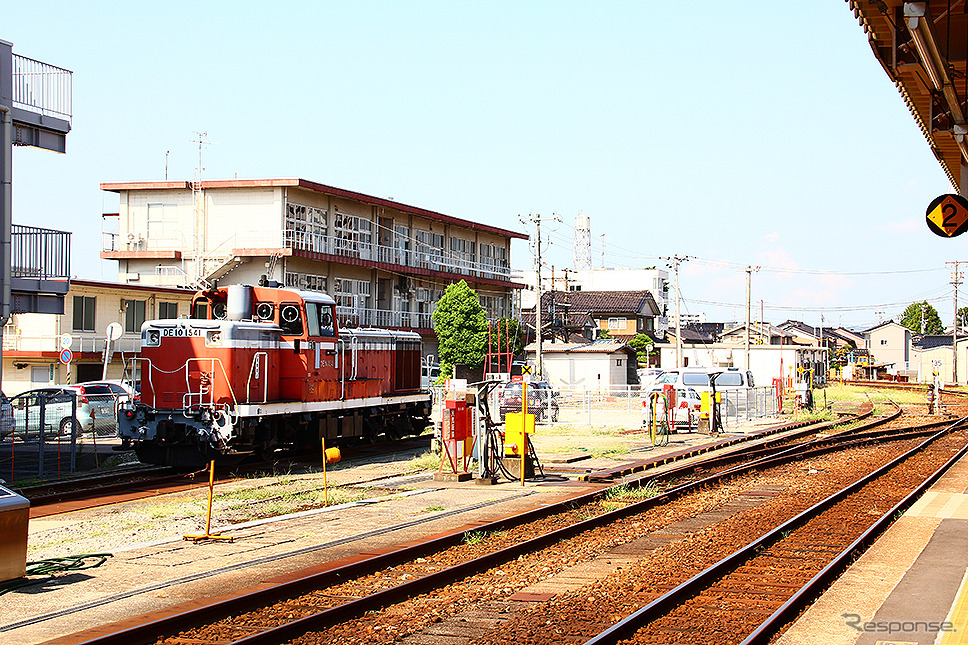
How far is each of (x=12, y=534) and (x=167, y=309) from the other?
33377 millimetres

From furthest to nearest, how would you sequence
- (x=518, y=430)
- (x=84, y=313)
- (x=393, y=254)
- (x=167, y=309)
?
(x=393, y=254) → (x=167, y=309) → (x=84, y=313) → (x=518, y=430)

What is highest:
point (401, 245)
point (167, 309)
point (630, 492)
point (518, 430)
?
point (401, 245)

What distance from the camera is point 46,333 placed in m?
36.8

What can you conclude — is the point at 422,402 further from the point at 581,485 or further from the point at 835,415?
the point at 835,415

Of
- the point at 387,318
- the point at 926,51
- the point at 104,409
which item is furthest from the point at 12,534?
the point at 387,318

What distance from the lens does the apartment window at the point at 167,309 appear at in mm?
41031

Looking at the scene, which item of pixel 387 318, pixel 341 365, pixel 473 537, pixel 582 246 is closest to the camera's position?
pixel 473 537

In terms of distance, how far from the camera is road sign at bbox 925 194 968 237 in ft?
43.4

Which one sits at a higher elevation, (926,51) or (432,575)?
(926,51)

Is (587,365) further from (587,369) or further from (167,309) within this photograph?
(167,309)

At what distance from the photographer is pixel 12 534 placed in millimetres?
9438

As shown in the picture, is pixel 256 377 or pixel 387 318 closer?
pixel 256 377

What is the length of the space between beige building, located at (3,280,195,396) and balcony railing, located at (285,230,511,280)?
10.4 metres

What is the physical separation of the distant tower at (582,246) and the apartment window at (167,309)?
2821 inches
